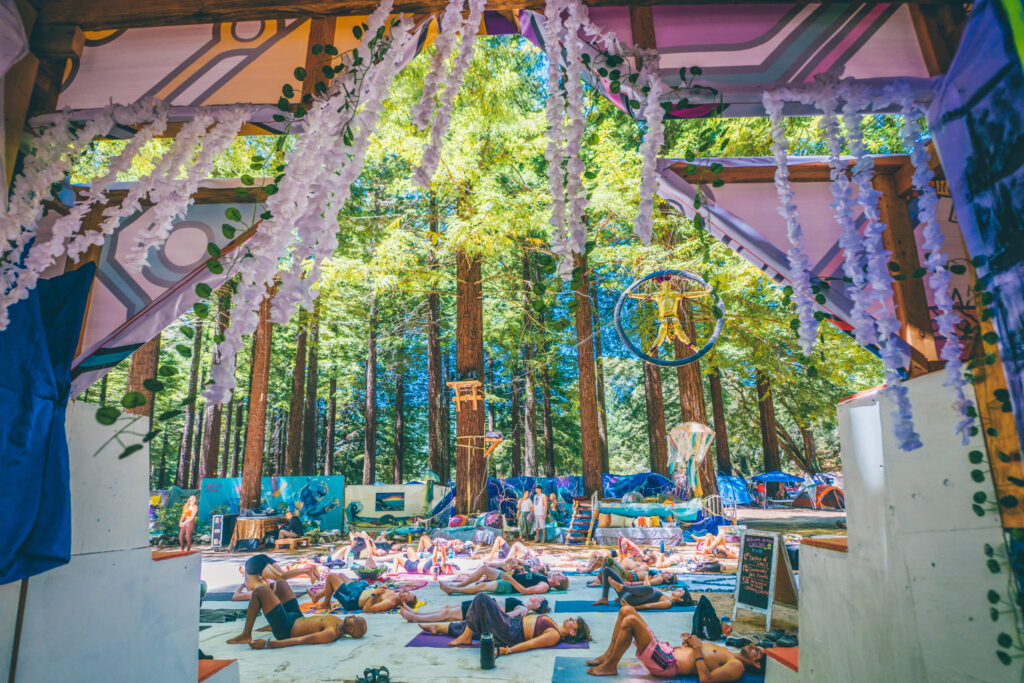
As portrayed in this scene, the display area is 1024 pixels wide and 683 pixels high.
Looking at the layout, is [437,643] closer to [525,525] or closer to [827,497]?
[525,525]

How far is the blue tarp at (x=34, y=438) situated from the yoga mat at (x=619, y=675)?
11.4 feet

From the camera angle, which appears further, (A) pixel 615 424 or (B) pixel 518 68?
(A) pixel 615 424

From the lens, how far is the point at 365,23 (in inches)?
105

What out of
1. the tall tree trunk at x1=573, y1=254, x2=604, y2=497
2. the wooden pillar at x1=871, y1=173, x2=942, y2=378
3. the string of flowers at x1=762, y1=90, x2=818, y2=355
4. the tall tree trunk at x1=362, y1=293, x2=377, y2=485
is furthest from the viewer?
the tall tree trunk at x1=362, y1=293, x2=377, y2=485

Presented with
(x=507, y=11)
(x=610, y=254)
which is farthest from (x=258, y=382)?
(x=507, y=11)

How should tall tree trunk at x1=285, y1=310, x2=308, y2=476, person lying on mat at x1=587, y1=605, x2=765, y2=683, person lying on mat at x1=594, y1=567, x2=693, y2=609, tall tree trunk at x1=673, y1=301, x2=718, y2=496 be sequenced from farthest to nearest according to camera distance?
tall tree trunk at x1=285, y1=310, x2=308, y2=476
tall tree trunk at x1=673, y1=301, x2=718, y2=496
person lying on mat at x1=594, y1=567, x2=693, y2=609
person lying on mat at x1=587, y1=605, x2=765, y2=683

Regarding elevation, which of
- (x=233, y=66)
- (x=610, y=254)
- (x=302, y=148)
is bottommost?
(x=302, y=148)

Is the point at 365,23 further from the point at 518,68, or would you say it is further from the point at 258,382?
the point at 258,382

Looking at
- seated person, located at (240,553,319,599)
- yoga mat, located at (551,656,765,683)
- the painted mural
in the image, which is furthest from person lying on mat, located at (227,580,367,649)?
the painted mural

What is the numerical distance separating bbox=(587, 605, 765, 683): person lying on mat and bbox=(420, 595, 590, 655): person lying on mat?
0.67 m

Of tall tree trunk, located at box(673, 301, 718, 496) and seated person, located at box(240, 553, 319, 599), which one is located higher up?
tall tree trunk, located at box(673, 301, 718, 496)

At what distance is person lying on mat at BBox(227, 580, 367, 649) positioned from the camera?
5.28 meters

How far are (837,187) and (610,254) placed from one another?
35.2 feet

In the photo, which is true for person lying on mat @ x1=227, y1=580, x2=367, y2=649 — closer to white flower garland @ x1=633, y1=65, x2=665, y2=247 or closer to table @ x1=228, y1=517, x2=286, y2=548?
white flower garland @ x1=633, y1=65, x2=665, y2=247
